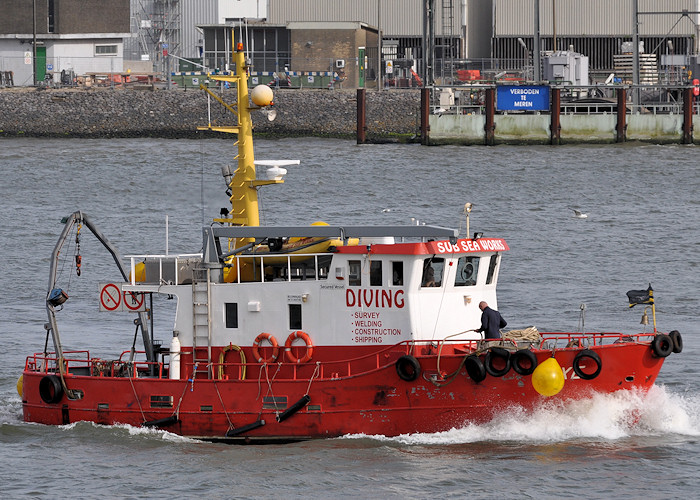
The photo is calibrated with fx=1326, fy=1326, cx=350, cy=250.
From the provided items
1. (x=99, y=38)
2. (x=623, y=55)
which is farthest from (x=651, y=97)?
(x=99, y=38)

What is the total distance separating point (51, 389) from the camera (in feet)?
65.7

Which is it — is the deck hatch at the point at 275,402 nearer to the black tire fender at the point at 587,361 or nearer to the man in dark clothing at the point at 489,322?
the man in dark clothing at the point at 489,322

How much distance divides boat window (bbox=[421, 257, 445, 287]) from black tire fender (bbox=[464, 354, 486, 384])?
4.60 ft

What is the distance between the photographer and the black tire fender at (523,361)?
708 inches

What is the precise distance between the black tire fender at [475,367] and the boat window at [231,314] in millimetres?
3508

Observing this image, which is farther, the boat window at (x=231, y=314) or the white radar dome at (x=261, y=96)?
the white radar dome at (x=261, y=96)

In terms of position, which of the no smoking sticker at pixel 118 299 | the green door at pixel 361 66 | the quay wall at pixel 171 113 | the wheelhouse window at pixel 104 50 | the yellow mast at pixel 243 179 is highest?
the wheelhouse window at pixel 104 50

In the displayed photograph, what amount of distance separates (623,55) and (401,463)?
57.2 meters

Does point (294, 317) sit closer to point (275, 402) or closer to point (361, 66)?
point (275, 402)

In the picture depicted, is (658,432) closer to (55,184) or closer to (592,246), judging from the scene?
(592,246)

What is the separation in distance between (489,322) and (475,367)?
104 centimetres

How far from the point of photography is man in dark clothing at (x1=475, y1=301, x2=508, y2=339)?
18.9m

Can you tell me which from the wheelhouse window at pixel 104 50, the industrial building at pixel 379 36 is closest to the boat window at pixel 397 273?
the industrial building at pixel 379 36

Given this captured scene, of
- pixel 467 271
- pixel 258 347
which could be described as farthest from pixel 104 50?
pixel 467 271
